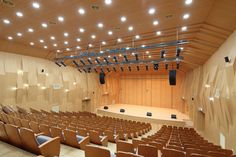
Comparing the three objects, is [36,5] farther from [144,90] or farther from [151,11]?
[144,90]

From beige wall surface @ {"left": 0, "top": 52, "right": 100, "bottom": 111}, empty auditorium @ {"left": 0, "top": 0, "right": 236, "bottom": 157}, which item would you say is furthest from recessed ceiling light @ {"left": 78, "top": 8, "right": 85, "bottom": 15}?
beige wall surface @ {"left": 0, "top": 52, "right": 100, "bottom": 111}

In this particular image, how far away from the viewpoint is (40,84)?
13539 millimetres

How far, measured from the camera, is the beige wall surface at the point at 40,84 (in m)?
11.3

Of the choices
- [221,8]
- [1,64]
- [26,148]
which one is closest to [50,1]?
[26,148]

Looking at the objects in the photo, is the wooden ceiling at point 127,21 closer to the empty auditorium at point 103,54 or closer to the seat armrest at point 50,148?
the empty auditorium at point 103,54

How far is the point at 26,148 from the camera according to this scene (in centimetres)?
316

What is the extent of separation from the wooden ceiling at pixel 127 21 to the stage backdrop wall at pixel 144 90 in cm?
1201

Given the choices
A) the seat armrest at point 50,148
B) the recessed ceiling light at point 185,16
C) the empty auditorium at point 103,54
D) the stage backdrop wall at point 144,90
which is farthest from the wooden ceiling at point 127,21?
the stage backdrop wall at point 144,90

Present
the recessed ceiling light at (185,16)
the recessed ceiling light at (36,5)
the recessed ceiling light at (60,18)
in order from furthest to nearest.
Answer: the recessed ceiling light at (60,18), the recessed ceiling light at (185,16), the recessed ceiling light at (36,5)

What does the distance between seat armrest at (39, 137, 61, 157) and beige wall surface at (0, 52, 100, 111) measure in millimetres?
10436

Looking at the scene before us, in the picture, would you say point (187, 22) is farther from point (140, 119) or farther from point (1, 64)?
point (1, 64)

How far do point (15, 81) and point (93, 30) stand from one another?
26.3 feet

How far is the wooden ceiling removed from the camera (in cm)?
562

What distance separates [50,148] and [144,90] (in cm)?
2148
